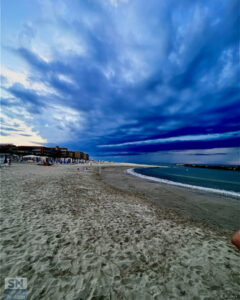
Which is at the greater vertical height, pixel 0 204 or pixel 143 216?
pixel 0 204

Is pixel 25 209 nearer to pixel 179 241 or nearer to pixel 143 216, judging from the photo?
pixel 143 216

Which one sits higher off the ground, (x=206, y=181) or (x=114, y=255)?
(x=114, y=255)

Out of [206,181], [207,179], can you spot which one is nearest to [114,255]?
[206,181]

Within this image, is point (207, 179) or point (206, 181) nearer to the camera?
point (206, 181)

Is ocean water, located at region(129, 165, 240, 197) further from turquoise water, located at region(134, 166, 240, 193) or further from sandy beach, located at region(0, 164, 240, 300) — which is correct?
sandy beach, located at region(0, 164, 240, 300)

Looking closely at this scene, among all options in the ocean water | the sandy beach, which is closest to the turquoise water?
the ocean water

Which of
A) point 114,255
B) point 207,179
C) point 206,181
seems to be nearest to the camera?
point 114,255

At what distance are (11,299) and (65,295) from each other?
1.03m

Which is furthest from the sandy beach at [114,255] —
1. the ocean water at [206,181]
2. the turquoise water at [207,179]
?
the turquoise water at [207,179]

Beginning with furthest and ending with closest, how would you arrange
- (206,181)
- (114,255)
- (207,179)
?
(207,179), (206,181), (114,255)

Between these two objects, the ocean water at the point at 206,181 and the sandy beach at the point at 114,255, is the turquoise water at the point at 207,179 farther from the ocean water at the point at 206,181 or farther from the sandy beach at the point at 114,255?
the sandy beach at the point at 114,255

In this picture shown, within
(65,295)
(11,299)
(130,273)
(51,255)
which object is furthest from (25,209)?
(130,273)

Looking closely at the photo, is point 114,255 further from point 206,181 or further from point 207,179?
point 207,179

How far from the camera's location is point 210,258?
3.52 m
